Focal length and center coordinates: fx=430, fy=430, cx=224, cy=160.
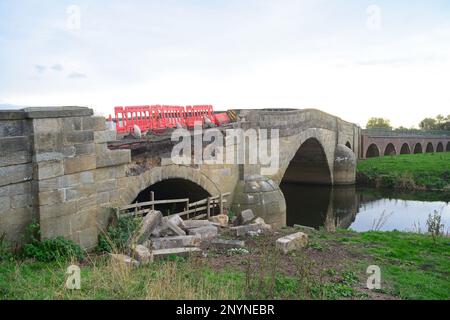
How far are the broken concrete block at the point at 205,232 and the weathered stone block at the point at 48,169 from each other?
3.07 m

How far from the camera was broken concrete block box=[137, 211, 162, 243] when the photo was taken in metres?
7.73

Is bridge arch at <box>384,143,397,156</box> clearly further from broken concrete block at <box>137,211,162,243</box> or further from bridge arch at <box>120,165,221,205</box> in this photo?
broken concrete block at <box>137,211,162,243</box>

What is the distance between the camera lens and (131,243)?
7137 millimetres

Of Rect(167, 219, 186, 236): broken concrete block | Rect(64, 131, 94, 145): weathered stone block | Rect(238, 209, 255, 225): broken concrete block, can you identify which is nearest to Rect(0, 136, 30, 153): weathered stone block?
Rect(64, 131, 94, 145): weathered stone block

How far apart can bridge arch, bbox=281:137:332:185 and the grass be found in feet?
51.2

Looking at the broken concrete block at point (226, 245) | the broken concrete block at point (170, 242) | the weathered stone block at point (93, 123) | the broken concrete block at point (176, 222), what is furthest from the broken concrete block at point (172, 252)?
the weathered stone block at point (93, 123)

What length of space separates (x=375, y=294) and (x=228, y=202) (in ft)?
26.3

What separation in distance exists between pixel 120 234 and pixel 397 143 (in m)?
40.7

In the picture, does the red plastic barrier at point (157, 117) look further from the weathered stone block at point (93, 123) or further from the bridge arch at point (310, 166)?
the bridge arch at point (310, 166)

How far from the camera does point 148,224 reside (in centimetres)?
806

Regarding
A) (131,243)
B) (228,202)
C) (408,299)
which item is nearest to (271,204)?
(228,202)

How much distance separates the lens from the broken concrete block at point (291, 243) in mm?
7614

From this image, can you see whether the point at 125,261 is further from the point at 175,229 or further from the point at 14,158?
the point at 175,229
